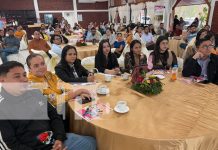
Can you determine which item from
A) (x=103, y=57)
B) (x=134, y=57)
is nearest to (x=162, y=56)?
(x=134, y=57)

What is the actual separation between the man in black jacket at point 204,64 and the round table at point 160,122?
0.40 meters

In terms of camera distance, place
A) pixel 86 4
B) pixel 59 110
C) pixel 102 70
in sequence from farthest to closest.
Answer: pixel 86 4 → pixel 102 70 → pixel 59 110

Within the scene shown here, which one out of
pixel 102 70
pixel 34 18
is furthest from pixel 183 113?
pixel 34 18

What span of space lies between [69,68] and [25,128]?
4.05ft

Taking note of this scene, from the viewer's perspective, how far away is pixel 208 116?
4.82ft

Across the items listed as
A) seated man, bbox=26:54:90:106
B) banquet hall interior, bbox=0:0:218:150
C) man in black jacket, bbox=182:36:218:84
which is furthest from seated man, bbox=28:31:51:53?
man in black jacket, bbox=182:36:218:84

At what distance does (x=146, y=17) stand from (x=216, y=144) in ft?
31.7

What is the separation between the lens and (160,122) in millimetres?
1410

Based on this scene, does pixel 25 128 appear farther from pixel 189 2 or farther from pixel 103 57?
pixel 189 2

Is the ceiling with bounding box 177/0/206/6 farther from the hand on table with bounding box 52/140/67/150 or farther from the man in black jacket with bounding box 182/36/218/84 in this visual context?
the hand on table with bounding box 52/140/67/150

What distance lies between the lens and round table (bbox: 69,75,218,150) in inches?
49.7

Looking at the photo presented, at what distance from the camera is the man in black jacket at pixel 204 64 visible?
226 centimetres

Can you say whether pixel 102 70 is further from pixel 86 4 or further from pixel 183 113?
pixel 86 4

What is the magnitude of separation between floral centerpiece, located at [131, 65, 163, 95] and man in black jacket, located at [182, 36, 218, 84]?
2.17ft
